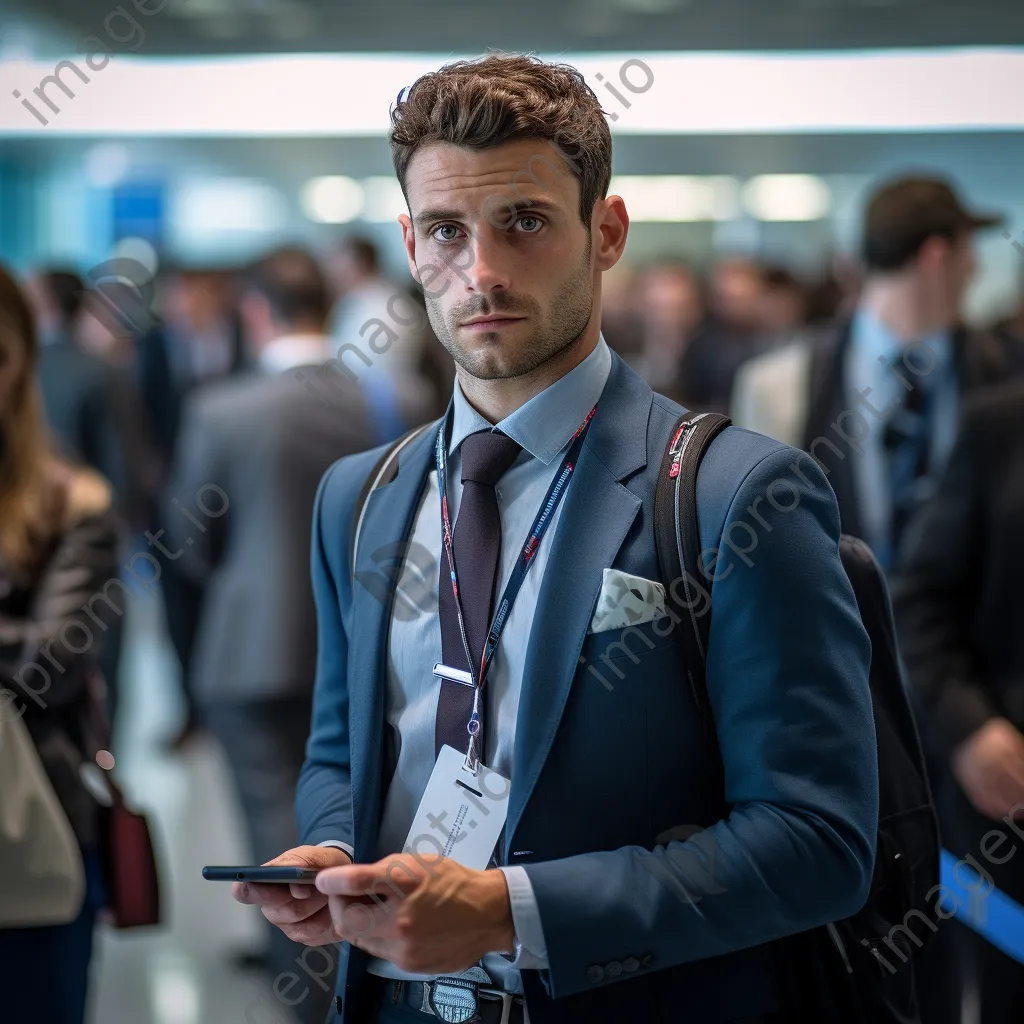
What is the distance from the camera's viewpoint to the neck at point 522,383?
1.54 meters

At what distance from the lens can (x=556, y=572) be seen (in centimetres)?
142

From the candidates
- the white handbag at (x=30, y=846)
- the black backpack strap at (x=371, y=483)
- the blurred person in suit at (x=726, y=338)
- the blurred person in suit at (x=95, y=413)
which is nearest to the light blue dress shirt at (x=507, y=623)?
the black backpack strap at (x=371, y=483)

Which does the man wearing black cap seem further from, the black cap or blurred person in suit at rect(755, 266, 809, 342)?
blurred person in suit at rect(755, 266, 809, 342)

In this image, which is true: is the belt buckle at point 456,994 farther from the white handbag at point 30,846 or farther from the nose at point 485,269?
the white handbag at point 30,846

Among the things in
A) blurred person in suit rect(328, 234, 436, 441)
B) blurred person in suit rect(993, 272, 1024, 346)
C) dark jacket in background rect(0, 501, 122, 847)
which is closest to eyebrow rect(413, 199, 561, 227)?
dark jacket in background rect(0, 501, 122, 847)

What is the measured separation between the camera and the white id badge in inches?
55.7

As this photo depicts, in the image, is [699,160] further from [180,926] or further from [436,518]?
[436,518]

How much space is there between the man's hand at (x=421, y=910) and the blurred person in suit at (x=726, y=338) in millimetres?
6328

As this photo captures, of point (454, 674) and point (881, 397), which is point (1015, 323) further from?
point (454, 674)

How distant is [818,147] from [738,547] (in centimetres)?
1148

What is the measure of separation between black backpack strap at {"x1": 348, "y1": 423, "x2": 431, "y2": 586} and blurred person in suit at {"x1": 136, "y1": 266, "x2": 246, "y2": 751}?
4.25 meters

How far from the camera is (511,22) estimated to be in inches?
346

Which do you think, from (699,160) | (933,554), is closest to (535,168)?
(933,554)

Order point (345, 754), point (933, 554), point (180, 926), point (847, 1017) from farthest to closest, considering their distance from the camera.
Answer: point (180, 926), point (933, 554), point (345, 754), point (847, 1017)
